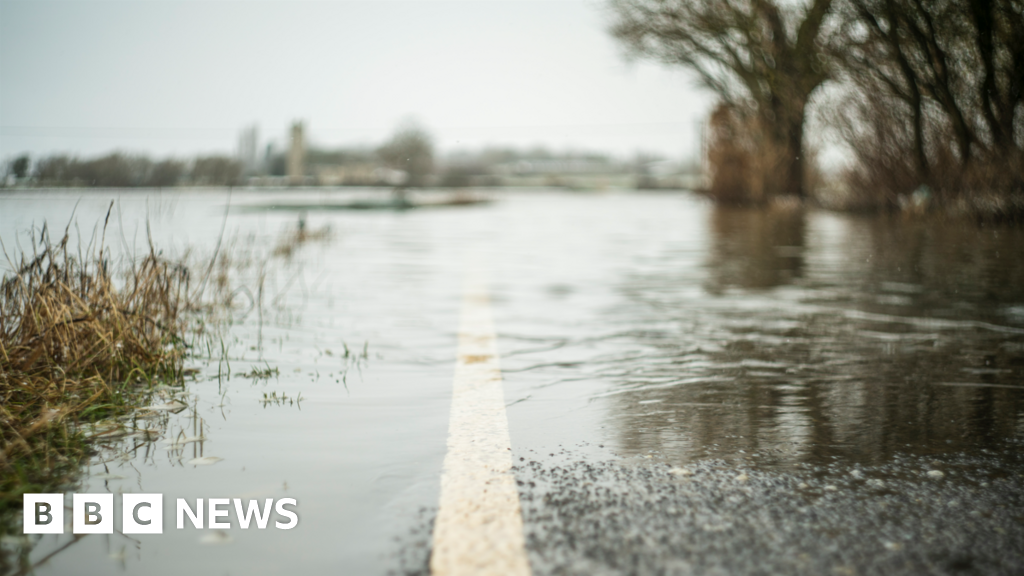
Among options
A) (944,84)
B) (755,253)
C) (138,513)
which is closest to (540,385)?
(138,513)

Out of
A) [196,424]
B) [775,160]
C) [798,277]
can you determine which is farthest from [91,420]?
[775,160]

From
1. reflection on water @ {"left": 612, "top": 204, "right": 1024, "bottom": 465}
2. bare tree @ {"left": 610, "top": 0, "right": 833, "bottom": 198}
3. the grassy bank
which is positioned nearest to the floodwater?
reflection on water @ {"left": 612, "top": 204, "right": 1024, "bottom": 465}

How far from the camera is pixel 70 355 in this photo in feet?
16.6

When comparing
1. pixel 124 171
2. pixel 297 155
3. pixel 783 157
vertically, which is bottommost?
pixel 124 171

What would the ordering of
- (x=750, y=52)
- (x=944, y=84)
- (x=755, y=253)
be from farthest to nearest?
(x=750, y=52) → (x=944, y=84) → (x=755, y=253)

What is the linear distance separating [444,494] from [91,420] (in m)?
1.85

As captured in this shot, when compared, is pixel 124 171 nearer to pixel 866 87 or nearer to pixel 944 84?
pixel 944 84

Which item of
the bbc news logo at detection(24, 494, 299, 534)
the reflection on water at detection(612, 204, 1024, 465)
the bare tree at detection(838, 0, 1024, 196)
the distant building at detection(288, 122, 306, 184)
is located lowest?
the bbc news logo at detection(24, 494, 299, 534)

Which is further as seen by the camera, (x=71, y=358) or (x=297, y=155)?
(x=297, y=155)

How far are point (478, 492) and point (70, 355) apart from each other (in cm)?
282

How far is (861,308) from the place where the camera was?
8.37 meters

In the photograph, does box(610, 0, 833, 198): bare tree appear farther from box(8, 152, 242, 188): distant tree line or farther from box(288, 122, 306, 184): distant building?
box(8, 152, 242, 188): distant tree line

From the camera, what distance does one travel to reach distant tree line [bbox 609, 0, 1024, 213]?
19141mm

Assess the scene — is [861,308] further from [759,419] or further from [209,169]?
[209,169]
